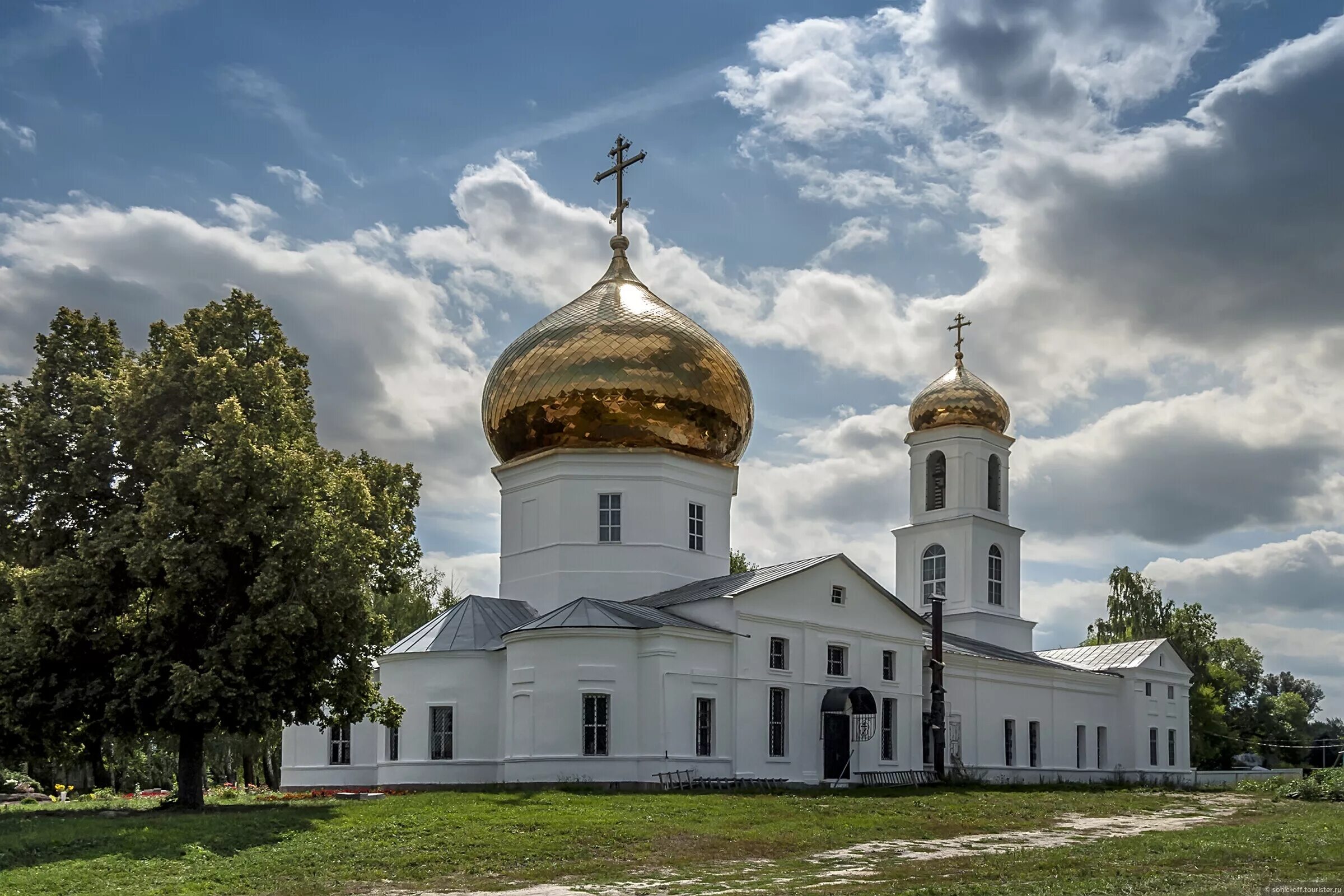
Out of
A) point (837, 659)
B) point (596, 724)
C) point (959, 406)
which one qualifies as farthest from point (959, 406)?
point (596, 724)

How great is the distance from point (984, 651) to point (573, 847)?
24.4 meters

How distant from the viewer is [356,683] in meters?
23.0

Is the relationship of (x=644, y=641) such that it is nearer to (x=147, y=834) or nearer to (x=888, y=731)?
(x=888, y=731)

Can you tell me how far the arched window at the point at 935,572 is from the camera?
143 ft

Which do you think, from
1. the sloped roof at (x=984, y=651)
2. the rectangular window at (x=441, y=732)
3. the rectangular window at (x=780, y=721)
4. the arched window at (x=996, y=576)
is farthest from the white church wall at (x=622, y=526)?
the arched window at (x=996, y=576)

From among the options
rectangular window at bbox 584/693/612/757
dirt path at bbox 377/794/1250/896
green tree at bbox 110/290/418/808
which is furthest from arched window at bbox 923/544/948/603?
green tree at bbox 110/290/418/808

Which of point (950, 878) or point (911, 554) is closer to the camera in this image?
point (950, 878)

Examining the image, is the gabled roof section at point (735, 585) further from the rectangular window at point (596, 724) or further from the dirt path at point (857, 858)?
the dirt path at point (857, 858)

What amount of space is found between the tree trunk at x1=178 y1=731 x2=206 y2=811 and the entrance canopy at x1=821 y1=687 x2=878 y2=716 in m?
13.9

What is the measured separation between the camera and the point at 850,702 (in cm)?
3088

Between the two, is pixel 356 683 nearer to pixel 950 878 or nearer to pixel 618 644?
pixel 618 644

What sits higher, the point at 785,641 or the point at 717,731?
the point at 785,641

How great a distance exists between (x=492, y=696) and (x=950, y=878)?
56.2 ft

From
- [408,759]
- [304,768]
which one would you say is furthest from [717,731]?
[304,768]
